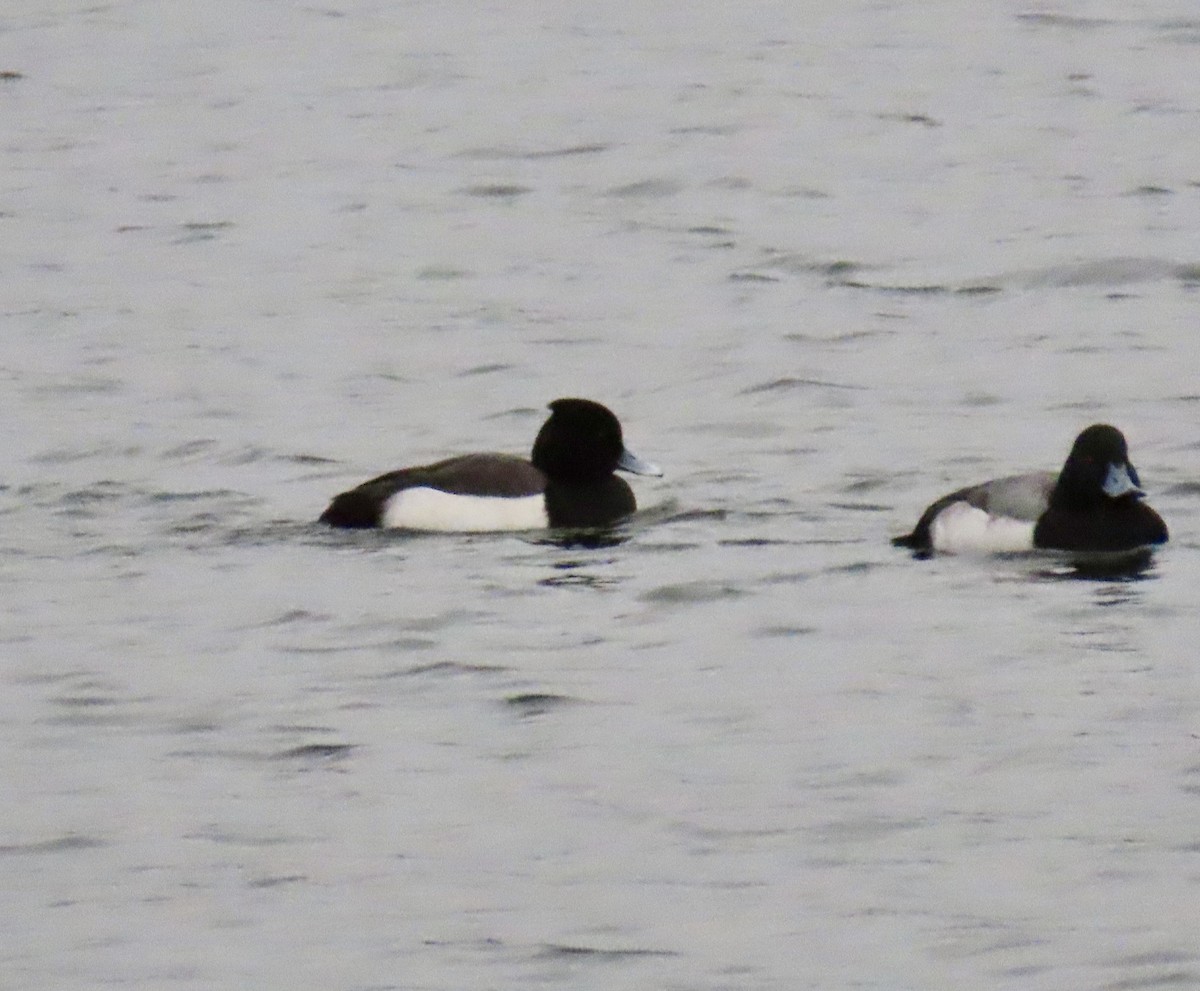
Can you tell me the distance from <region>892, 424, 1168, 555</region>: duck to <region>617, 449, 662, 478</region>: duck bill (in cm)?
154

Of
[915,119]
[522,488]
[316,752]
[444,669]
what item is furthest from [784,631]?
[915,119]

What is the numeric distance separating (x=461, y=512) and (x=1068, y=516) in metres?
2.50

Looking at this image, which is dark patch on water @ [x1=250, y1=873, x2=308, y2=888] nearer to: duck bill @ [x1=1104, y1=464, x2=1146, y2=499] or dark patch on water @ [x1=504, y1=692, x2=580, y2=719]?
dark patch on water @ [x1=504, y1=692, x2=580, y2=719]

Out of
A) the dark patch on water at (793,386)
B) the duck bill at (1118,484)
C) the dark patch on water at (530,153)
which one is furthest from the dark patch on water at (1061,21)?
the duck bill at (1118,484)

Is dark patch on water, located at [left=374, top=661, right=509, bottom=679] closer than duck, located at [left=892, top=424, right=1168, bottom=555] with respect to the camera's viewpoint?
Yes

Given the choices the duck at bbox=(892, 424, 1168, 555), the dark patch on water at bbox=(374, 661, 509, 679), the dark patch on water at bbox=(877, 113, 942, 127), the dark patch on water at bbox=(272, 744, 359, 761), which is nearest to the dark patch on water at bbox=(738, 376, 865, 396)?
the duck at bbox=(892, 424, 1168, 555)

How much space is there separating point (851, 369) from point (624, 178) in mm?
6553

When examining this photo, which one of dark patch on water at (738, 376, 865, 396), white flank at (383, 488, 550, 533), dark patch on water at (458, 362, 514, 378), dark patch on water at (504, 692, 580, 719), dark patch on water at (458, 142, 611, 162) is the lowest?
dark patch on water at (458, 362, 514, 378)

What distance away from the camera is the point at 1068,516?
1232 cm

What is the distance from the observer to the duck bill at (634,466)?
13578 millimetres

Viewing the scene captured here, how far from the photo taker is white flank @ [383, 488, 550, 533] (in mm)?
12766

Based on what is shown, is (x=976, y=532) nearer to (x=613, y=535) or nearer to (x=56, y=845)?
(x=613, y=535)

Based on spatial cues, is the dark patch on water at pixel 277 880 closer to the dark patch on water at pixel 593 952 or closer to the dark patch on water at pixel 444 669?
the dark patch on water at pixel 593 952

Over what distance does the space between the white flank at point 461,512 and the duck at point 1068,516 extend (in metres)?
1.71
